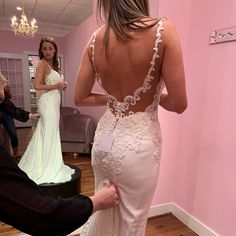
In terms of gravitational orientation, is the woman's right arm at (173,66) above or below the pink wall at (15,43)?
below

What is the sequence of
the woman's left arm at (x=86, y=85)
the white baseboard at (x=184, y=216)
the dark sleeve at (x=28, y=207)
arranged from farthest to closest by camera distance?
the white baseboard at (x=184, y=216) → the woman's left arm at (x=86, y=85) → the dark sleeve at (x=28, y=207)

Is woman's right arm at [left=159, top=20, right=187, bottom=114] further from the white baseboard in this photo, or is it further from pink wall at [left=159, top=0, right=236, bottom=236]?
the white baseboard

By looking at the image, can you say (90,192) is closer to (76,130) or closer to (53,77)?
(76,130)

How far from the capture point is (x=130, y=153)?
A: 858 mm

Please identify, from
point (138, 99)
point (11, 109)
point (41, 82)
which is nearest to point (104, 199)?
point (138, 99)

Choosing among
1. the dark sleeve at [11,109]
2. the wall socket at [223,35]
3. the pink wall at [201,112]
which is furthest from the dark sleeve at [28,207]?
the wall socket at [223,35]

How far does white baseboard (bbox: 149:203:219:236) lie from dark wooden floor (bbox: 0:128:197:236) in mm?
31

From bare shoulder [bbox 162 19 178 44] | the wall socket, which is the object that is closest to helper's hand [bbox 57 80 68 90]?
bare shoulder [bbox 162 19 178 44]

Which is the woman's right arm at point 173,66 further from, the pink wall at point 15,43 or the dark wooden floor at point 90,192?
the dark wooden floor at point 90,192

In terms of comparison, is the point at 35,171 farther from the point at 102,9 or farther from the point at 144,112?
the point at 102,9

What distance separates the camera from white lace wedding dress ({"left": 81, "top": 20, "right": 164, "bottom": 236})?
2.84ft

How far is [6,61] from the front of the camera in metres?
1.35

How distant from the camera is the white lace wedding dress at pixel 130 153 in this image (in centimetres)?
87

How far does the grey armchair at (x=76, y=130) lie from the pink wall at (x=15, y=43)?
46 centimetres
